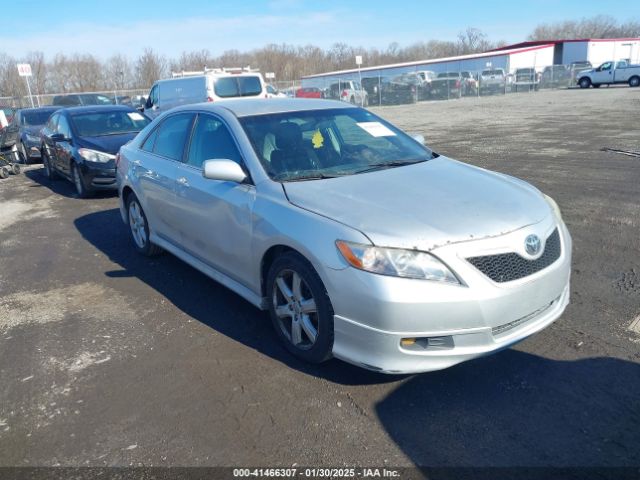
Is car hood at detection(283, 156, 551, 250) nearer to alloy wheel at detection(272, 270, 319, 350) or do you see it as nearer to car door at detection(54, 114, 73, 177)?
alloy wheel at detection(272, 270, 319, 350)

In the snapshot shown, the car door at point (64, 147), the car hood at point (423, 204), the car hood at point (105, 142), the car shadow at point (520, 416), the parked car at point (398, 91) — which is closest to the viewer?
the car shadow at point (520, 416)

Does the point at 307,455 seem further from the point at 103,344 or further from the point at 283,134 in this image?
the point at 283,134

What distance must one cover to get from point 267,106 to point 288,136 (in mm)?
583

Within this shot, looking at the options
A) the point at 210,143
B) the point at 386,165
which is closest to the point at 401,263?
the point at 386,165

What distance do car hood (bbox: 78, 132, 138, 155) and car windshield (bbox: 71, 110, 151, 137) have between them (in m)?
0.24

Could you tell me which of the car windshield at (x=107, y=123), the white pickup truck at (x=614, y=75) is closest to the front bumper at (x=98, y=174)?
the car windshield at (x=107, y=123)

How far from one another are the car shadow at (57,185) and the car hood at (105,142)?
0.85m

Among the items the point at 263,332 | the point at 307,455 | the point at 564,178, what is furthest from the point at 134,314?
the point at 564,178

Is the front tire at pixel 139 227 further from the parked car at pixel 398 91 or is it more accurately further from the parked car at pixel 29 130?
the parked car at pixel 398 91

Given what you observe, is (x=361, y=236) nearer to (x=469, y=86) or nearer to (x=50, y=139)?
(x=50, y=139)

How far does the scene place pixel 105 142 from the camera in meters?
9.38

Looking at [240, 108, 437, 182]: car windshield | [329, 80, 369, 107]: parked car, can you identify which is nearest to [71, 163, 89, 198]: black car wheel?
[240, 108, 437, 182]: car windshield

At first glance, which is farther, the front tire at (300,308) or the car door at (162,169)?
the car door at (162,169)

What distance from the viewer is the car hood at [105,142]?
30.1 ft
